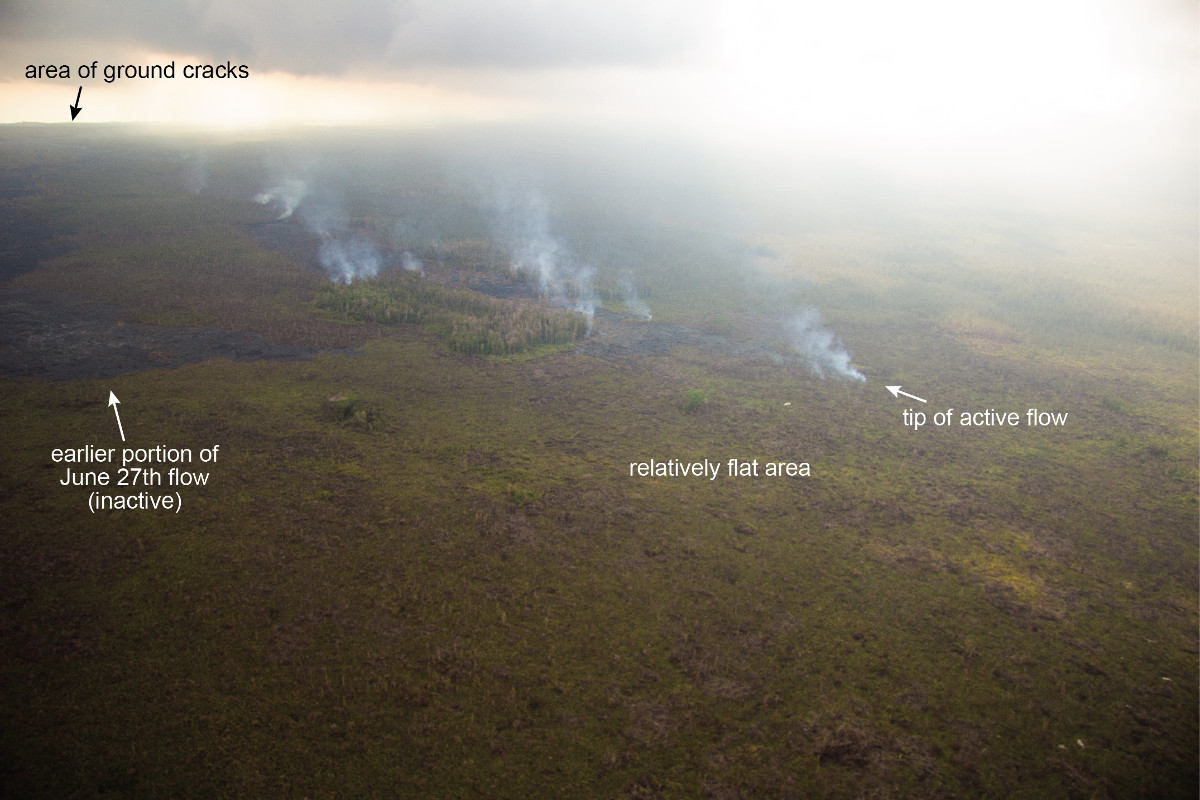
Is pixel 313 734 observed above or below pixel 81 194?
below

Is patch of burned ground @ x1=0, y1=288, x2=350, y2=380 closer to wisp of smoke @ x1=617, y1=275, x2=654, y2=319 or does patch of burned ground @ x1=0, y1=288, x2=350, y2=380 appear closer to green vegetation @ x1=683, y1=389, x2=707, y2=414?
green vegetation @ x1=683, y1=389, x2=707, y2=414

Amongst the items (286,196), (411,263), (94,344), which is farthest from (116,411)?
(286,196)

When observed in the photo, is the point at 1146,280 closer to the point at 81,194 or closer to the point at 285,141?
the point at 81,194

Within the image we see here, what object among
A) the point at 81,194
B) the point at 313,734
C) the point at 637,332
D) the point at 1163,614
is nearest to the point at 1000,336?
the point at 637,332

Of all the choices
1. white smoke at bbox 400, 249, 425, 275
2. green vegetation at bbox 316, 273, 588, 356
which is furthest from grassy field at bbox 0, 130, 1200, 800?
white smoke at bbox 400, 249, 425, 275

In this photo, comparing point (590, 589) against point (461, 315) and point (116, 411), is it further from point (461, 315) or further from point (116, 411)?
point (461, 315)

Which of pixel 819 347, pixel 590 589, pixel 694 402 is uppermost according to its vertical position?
pixel 819 347
